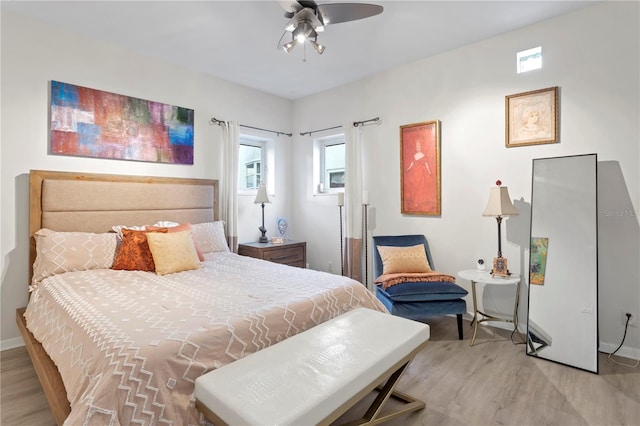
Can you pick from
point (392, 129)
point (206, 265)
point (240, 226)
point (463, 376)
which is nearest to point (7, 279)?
point (206, 265)

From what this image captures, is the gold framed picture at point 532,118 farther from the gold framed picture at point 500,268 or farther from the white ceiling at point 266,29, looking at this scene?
the gold framed picture at point 500,268

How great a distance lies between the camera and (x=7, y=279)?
8.96ft

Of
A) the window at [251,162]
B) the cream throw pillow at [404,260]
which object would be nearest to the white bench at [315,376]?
the cream throw pillow at [404,260]

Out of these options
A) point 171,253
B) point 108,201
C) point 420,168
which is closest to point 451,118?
point 420,168

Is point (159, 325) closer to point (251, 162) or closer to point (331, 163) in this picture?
point (251, 162)

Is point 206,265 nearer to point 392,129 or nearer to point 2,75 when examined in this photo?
point 2,75

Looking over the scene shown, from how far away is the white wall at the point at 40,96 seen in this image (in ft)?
8.88

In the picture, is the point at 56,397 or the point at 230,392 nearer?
the point at 230,392

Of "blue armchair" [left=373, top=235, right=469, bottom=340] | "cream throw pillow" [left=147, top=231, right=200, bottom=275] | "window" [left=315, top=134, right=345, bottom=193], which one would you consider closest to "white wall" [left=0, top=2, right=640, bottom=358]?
"window" [left=315, top=134, right=345, bottom=193]

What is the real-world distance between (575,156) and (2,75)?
4611 mm

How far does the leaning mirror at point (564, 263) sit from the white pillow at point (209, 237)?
296 centimetres

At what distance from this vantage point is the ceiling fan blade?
2.11 m

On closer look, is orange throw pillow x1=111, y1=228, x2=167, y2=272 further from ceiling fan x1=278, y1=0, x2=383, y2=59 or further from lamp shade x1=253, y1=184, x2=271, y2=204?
ceiling fan x1=278, y1=0, x2=383, y2=59

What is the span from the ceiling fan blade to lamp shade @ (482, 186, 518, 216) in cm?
180
